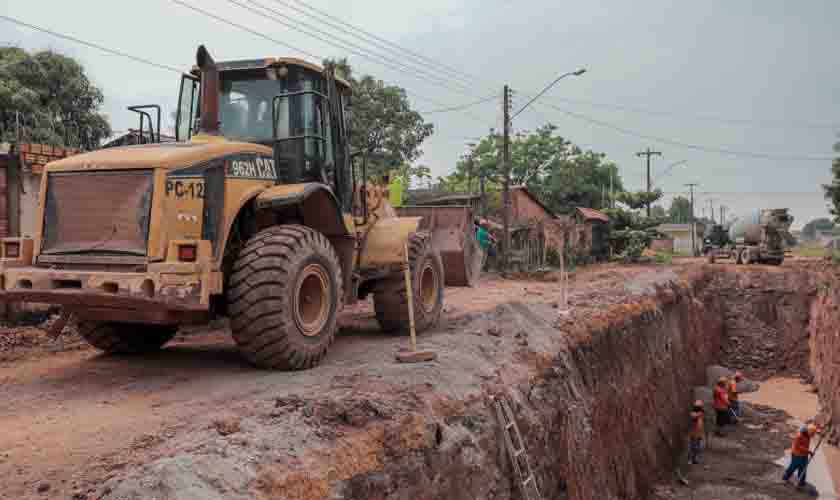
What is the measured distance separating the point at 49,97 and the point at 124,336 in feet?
57.7

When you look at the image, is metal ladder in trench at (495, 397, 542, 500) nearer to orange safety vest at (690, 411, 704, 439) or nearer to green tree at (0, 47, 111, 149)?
orange safety vest at (690, 411, 704, 439)

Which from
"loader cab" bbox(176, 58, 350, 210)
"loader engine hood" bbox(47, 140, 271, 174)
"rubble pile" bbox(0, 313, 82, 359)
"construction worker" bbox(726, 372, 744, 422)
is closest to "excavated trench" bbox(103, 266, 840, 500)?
"construction worker" bbox(726, 372, 744, 422)

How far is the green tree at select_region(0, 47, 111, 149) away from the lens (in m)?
20.0

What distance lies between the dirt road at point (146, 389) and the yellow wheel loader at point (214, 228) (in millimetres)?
536

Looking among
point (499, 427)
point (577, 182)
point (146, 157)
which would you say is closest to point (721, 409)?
point (499, 427)

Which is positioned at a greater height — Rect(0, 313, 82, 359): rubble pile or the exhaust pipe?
the exhaust pipe

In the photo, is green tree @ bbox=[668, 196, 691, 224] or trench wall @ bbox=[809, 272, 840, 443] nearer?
trench wall @ bbox=[809, 272, 840, 443]

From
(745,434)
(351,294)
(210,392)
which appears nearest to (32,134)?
(351,294)

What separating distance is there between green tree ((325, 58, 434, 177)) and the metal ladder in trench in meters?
27.6

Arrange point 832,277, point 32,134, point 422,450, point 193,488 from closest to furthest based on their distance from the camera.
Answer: point 193,488 < point 422,450 < point 32,134 < point 832,277

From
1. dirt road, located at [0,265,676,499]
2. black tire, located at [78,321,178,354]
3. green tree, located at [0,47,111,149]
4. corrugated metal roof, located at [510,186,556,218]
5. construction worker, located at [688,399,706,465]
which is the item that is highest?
green tree, located at [0,47,111,149]

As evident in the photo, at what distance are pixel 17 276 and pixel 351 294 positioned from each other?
13.2 ft

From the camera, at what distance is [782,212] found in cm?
3228

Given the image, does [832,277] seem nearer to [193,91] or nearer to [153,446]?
[193,91]
